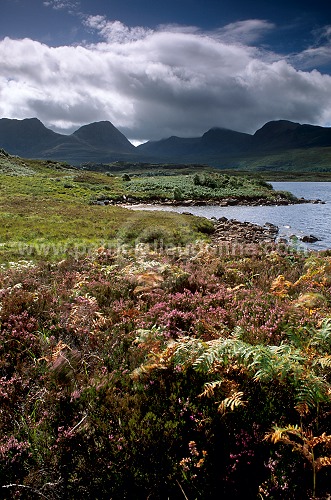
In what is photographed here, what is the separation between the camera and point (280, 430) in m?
3.24

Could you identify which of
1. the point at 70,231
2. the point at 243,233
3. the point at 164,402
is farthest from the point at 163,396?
the point at 243,233

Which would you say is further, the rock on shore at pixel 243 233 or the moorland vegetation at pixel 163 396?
the rock on shore at pixel 243 233

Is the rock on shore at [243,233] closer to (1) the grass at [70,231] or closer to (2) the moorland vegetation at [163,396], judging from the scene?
(1) the grass at [70,231]

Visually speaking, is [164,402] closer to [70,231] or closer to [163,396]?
[163,396]

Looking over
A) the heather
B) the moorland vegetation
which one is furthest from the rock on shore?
the heather

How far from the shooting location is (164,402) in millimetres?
4191

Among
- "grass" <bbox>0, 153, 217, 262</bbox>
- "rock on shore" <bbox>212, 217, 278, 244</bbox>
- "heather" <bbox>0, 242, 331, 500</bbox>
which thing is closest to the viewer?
"heather" <bbox>0, 242, 331, 500</bbox>

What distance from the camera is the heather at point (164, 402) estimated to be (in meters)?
3.41

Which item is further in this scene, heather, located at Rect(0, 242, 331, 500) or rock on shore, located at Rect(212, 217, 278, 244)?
rock on shore, located at Rect(212, 217, 278, 244)

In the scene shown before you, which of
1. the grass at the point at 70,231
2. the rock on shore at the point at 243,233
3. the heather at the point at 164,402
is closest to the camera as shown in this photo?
the heather at the point at 164,402

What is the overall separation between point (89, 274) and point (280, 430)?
746cm

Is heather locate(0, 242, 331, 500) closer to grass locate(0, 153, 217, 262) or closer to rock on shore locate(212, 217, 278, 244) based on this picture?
grass locate(0, 153, 217, 262)

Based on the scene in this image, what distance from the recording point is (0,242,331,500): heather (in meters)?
3.41

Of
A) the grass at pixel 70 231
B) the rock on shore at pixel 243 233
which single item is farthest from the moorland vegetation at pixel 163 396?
the rock on shore at pixel 243 233
